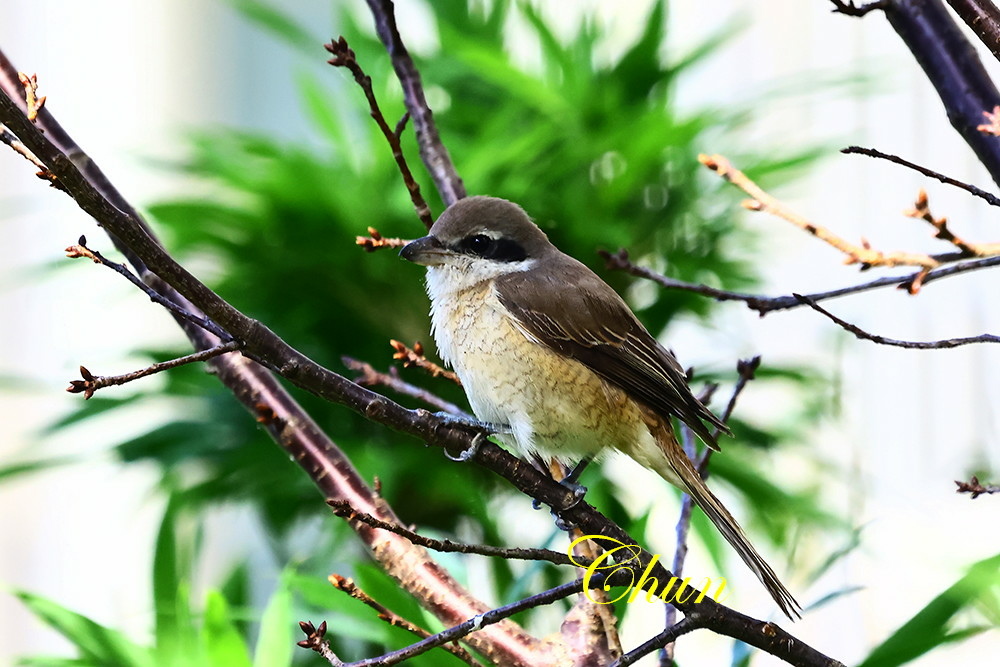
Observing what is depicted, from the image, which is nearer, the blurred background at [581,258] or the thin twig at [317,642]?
the thin twig at [317,642]

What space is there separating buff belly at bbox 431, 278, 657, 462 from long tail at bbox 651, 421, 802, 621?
0.02 meters

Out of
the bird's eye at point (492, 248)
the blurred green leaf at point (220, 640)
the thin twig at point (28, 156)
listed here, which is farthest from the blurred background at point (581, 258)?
the thin twig at point (28, 156)

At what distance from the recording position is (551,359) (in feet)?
3.61

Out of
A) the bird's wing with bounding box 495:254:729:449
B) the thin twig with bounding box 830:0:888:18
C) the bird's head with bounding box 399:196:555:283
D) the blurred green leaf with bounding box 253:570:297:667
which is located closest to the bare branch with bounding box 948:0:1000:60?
the thin twig with bounding box 830:0:888:18

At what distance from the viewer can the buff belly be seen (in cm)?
107

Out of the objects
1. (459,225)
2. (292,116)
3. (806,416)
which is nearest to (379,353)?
(459,225)

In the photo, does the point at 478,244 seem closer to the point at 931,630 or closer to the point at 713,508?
the point at 713,508

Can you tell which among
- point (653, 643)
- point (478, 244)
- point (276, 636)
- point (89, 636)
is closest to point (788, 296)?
point (653, 643)

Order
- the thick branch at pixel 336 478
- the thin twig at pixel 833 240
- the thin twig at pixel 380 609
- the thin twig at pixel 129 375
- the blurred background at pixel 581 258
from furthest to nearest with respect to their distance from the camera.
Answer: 1. the blurred background at pixel 581 258
2. the thick branch at pixel 336 478
3. the thin twig at pixel 380 609
4. the thin twig at pixel 129 375
5. the thin twig at pixel 833 240

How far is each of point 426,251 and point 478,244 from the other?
7 centimetres

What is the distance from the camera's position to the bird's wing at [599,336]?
43.6 inches

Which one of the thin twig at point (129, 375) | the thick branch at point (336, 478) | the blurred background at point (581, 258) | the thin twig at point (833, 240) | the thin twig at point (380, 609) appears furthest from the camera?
the blurred background at point (581, 258)

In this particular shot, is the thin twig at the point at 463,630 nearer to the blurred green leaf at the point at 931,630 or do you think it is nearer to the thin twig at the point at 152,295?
the thin twig at the point at 152,295

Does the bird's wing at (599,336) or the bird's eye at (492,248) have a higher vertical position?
the bird's eye at (492,248)
